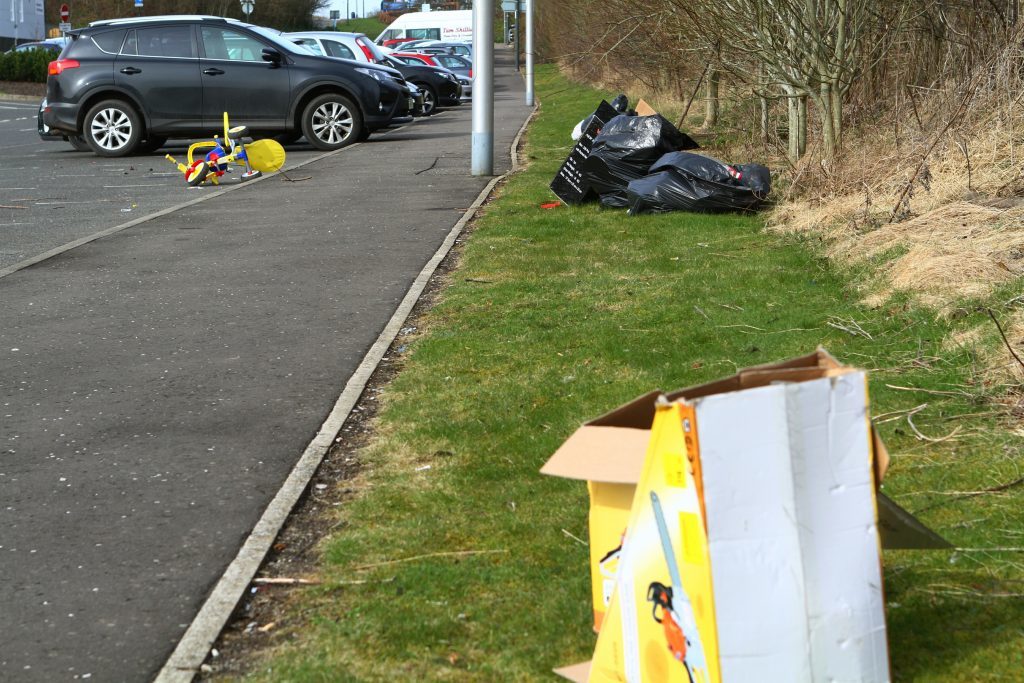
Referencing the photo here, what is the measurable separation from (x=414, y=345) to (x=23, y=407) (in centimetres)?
206

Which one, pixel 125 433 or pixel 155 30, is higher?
pixel 155 30

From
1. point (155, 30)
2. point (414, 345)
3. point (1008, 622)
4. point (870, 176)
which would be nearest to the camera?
point (1008, 622)

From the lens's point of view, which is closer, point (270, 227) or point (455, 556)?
point (455, 556)

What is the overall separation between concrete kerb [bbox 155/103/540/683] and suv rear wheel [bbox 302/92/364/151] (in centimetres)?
1314

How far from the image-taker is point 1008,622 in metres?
3.39

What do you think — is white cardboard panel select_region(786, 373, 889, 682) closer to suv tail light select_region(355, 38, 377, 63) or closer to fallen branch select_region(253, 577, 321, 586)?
fallen branch select_region(253, 577, 321, 586)

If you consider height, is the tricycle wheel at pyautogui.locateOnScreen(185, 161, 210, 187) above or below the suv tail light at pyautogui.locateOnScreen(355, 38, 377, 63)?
below

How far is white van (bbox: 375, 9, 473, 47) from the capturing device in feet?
210

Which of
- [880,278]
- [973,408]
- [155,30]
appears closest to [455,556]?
[973,408]

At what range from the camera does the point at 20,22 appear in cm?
6625

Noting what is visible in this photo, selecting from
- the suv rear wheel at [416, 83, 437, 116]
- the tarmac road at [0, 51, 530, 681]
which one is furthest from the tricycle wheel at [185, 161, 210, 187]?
the suv rear wheel at [416, 83, 437, 116]

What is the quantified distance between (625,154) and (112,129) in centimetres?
1036

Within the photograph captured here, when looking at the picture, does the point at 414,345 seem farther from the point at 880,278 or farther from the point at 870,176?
the point at 870,176

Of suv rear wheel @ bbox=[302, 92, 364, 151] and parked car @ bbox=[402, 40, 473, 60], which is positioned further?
parked car @ bbox=[402, 40, 473, 60]
